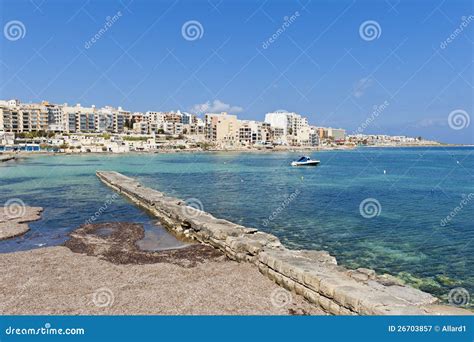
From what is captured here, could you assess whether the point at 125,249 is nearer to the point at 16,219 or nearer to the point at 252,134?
the point at 16,219

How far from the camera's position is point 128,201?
27531 mm

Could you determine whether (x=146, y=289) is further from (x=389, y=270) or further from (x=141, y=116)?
(x=141, y=116)

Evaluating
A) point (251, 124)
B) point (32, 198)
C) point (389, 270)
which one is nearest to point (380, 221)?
point (389, 270)
